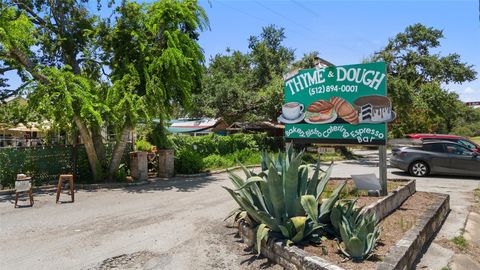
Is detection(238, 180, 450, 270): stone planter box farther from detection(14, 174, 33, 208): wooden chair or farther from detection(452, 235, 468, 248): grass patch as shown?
detection(14, 174, 33, 208): wooden chair

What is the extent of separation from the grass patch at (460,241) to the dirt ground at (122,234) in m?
3.57

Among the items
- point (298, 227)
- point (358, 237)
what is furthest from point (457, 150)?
point (298, 227)

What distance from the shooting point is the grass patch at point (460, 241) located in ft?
21.3

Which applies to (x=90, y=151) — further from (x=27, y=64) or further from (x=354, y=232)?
(x=354, y=232)

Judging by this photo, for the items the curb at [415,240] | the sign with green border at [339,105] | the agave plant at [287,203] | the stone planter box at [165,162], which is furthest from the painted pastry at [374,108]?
the stone planter box at [165,162]

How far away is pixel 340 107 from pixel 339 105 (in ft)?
0.17

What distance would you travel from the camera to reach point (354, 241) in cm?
476

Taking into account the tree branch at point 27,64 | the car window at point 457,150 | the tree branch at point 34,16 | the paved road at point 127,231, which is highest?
the tree branch at point 34,16

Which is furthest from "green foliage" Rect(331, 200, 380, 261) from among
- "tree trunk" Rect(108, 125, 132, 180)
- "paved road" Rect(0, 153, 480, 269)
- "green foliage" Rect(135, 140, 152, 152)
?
"green foliage" Rect(135, 140, 152, 152)

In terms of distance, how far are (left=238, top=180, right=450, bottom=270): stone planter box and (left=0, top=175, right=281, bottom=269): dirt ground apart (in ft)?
0.68

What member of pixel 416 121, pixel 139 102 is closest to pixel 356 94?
pixel 139 102

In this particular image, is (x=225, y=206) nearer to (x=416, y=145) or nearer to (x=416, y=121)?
(x=416, y=145)

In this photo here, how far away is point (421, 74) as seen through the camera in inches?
988

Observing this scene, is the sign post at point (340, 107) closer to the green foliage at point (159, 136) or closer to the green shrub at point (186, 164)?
the green foliage at point (159, 136)
